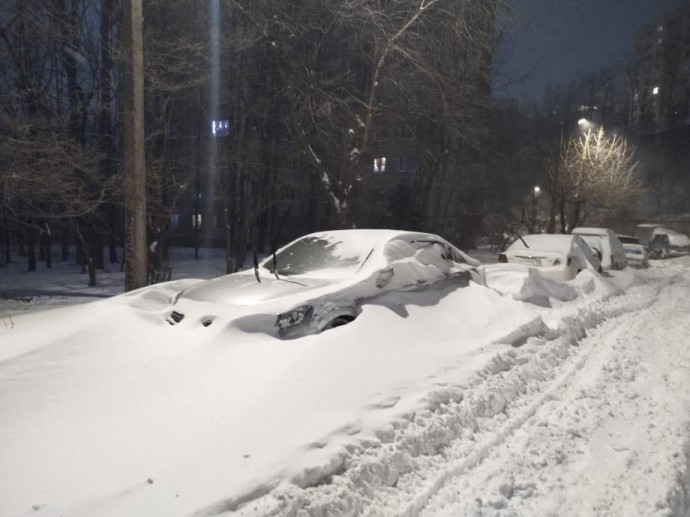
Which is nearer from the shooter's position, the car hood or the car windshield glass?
the car hood

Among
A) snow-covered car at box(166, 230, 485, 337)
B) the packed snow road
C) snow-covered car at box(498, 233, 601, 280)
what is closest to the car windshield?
snow-covered car at box(498, 233, 601, 280)

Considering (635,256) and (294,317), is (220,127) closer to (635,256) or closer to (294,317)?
(294,317)

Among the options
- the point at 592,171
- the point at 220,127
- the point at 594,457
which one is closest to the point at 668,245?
the point at 592,171

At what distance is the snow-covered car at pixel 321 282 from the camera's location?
5.14 meters

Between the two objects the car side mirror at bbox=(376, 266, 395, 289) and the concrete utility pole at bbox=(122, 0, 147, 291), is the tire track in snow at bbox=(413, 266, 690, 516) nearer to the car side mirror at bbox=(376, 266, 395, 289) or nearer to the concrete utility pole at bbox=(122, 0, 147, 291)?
the car side mirror at bbox=(376, 266, 395, 289)

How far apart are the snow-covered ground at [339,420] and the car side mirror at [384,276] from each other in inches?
9.0

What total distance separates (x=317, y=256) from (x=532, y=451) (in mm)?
3872

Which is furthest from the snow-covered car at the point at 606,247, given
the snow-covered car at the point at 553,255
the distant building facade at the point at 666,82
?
the distant building facade at the point at 666,82

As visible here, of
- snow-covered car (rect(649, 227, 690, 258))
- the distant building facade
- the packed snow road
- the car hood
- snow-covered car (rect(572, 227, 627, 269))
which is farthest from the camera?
the distant building facade

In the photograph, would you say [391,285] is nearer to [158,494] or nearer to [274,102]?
[158,494]

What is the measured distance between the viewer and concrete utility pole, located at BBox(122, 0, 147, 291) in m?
8.49

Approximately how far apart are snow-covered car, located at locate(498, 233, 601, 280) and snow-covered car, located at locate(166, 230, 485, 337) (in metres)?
3.98

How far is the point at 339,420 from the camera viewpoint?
3744 millimetres

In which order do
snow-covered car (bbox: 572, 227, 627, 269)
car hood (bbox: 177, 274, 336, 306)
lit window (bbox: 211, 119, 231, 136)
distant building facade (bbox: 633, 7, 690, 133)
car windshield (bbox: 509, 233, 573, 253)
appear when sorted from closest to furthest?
car hood (bbox: 177, 274, 336, 306), car windshield (bbox: 509, 233, 573, 253), snow-covered car (bbox: 572, 227, 627, 269), lit window (bbox: 211, 119, 231, 136), distant building facade (bbox: 633, 7, 690, 133)
